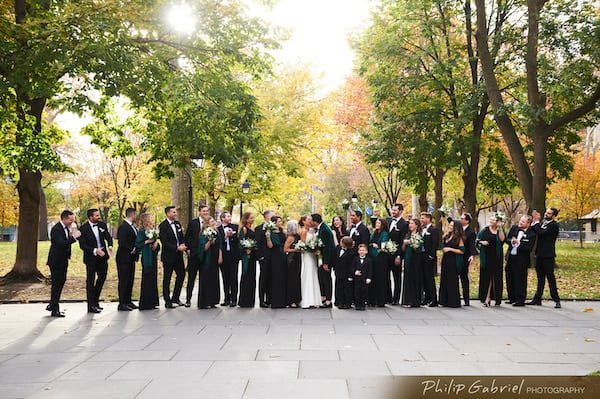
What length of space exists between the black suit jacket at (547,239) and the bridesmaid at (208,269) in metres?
7.14

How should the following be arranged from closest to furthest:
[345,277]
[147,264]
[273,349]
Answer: [273,349], [147,264], [345,277]

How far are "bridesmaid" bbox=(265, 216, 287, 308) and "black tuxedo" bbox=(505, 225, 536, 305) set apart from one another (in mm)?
5050

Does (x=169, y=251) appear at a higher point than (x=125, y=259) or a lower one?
higher

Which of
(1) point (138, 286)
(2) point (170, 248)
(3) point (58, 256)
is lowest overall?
(1) point (138, 286)

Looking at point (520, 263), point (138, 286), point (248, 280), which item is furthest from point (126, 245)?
point (520, 263)

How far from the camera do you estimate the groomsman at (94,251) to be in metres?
12.3

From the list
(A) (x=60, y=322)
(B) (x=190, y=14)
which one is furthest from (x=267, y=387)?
(B) (x=190, y=14)

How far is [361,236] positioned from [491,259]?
2.95 meters

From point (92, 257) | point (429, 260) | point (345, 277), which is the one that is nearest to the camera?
point (92, 257)

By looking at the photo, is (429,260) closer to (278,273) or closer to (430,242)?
(430,242)

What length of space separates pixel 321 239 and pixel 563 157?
53.8 ft

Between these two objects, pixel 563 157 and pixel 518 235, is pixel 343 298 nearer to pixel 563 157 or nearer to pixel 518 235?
pixel 518 235

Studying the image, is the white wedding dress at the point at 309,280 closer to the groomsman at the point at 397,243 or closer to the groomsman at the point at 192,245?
the groomsman at the point at 397,243

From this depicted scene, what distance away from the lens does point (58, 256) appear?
1207cm
